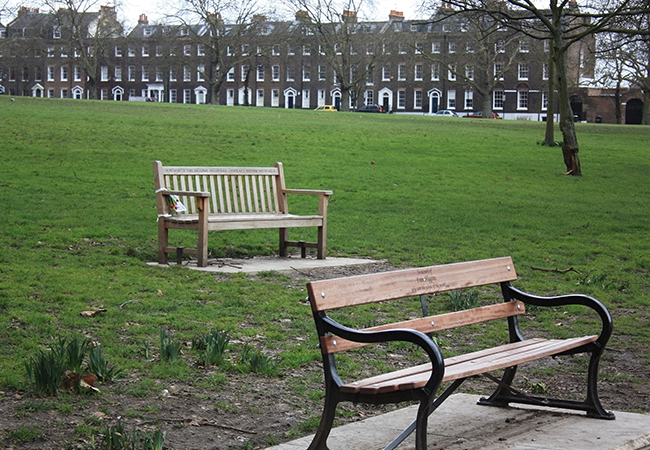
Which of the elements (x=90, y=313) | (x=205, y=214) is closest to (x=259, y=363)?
(x=90, y=313)

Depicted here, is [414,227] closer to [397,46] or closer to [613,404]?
[613,404]

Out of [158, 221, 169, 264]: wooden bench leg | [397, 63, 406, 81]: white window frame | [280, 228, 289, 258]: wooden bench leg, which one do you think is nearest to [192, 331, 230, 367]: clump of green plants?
[158, 221, 169, 264]: wooden bench leg

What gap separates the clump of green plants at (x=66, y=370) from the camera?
4.41m

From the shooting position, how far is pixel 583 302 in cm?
475

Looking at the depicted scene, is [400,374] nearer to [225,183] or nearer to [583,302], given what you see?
[583,302]

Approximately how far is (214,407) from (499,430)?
1568 mm

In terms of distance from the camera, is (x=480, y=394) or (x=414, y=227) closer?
(x=480, y=394)

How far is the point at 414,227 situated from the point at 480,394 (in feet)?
26.6

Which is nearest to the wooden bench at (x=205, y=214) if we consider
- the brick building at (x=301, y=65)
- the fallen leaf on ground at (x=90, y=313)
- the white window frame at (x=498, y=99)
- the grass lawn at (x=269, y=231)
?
the grass lawn at (x=269, y=231)

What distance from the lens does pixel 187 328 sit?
628 centimetres

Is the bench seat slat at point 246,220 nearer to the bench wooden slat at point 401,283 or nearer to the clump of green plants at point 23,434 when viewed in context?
the bench wooden slat at point 401,283

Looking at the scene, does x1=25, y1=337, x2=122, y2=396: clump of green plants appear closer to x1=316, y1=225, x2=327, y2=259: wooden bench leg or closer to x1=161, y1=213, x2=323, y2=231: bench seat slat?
x1=161, y1=213, x2=323, y2=231: bench seat slat

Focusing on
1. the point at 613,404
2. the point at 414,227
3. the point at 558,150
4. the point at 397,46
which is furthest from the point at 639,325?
the point at 397,46

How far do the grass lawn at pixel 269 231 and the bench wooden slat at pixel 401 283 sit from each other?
4.89ft
